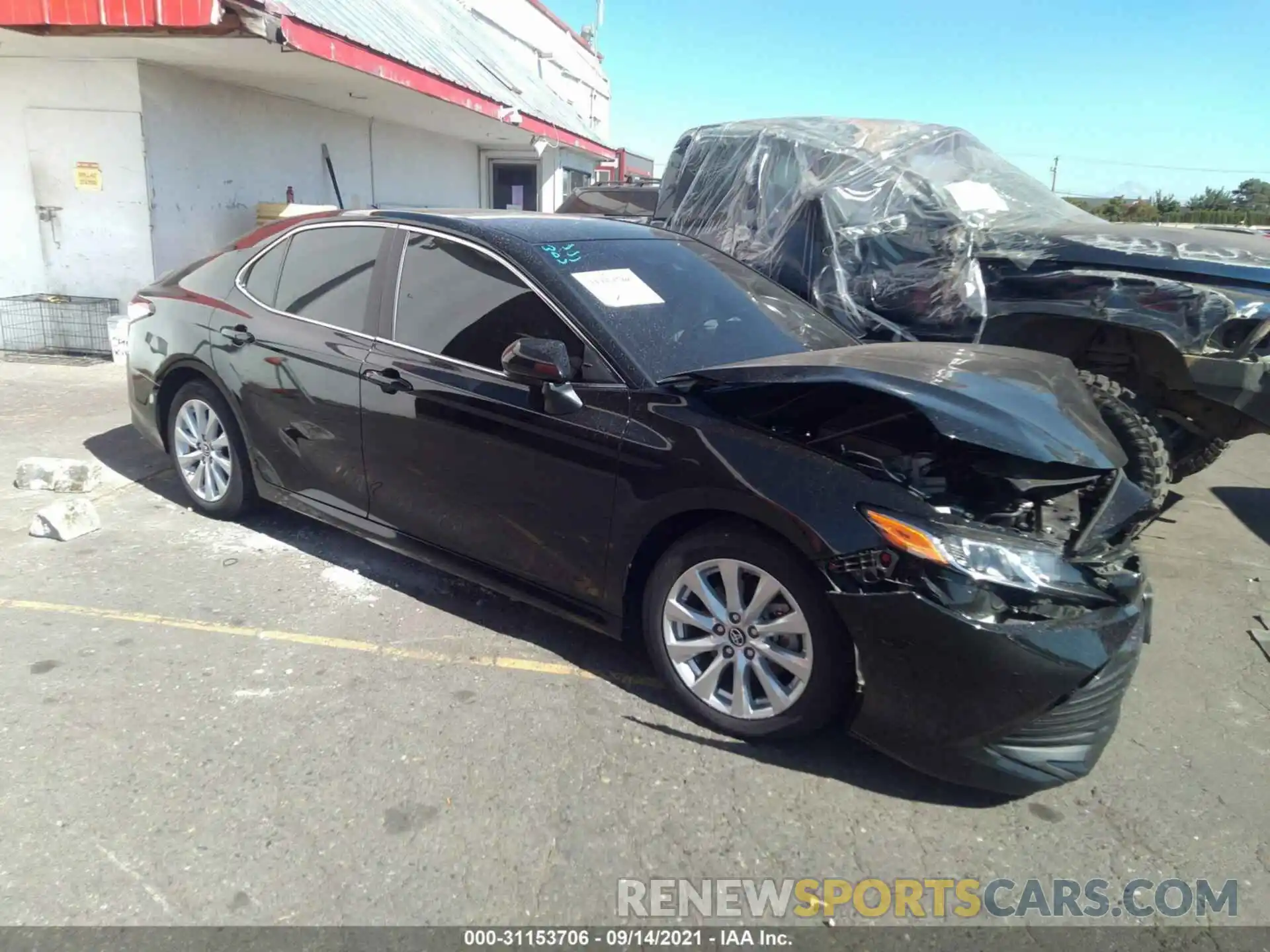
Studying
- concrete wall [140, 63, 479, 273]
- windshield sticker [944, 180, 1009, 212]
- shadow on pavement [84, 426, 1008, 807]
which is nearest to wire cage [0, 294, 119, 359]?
concrete wall [140, 63, 479, 273]

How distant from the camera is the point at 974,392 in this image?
295 centimetres

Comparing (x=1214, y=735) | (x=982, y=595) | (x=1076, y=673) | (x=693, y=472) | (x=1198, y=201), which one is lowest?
(x=1214, y=735)

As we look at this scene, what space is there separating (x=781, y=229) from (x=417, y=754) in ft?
13.9

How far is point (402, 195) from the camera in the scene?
14.1 metres

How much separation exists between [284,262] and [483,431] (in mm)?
1729

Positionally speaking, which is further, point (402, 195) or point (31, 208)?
point (402, 195)

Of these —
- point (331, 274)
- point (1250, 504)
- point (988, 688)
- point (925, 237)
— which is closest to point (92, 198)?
point (331, 274)

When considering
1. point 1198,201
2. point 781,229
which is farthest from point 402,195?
point 1198,201

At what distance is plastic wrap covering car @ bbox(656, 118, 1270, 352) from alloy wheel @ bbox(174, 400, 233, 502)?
313 centimetres

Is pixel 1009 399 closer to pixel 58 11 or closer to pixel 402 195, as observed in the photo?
pixel 58 11

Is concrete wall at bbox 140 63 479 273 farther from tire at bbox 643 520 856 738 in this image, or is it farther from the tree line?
the tree line

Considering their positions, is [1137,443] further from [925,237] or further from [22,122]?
[22,122]

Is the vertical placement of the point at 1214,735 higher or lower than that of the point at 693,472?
lower

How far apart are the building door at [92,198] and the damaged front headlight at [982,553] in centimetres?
827
